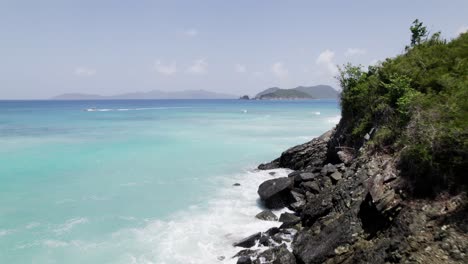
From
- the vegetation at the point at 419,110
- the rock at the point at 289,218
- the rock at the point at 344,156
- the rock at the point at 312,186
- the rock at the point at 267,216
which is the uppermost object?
the vegetation at the point at 419,110

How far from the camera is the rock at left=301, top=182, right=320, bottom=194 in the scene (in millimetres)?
14033

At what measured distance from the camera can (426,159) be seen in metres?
7.67

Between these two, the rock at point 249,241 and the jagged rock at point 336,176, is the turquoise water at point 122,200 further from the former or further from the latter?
the jagged rock at point 336,176

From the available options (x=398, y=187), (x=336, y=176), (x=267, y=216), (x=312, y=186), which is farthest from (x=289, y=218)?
(x=398, y=187)

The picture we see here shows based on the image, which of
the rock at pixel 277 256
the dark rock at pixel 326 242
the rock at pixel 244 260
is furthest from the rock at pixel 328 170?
the rock at pixel 244 260

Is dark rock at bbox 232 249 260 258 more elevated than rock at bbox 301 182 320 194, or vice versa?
rock at bbox 301 182 320 194

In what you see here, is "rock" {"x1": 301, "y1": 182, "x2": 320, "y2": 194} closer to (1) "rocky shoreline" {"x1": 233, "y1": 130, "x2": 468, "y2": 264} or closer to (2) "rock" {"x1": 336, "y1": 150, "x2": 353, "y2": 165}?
(1) "rocky shoreline" {"x1": 233, "y1": 130, "x2": 468, "y2": 264}

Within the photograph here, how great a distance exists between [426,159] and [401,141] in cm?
234

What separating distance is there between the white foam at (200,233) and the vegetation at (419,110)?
226 inches

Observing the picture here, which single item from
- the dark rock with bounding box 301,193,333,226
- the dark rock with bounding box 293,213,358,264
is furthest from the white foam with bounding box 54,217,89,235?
the dark rock with bounding box 293,213,358,264

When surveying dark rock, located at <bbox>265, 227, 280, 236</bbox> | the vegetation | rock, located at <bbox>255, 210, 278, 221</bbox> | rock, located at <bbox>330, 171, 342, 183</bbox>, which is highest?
the vegetation

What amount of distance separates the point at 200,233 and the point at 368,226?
6848mm

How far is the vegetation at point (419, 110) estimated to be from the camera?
745 centimetres

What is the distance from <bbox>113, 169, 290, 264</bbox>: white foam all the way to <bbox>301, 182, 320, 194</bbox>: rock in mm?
1584
